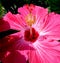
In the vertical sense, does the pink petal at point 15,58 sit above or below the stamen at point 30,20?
below

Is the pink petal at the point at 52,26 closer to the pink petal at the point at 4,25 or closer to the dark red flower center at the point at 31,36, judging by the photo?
the dark red flower center at the point at 31,36

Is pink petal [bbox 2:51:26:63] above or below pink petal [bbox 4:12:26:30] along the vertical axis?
below

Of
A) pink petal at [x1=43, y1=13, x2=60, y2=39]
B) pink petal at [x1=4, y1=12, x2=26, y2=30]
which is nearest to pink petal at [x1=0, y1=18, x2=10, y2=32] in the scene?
pink petal at [x1=4, y1=12, x2=26, y2=30]

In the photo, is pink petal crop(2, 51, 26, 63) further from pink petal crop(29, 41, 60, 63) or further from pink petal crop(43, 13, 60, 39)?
pink petal crop(43, 13, 60, 39)

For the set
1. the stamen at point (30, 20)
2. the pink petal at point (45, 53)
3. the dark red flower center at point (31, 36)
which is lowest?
the pink petal at point (45, 53)

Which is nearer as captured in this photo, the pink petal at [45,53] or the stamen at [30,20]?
the pink petal at [45,53]

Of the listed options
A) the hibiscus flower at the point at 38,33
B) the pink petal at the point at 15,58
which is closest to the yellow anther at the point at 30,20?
the hibiscus flower at the point at 38,33

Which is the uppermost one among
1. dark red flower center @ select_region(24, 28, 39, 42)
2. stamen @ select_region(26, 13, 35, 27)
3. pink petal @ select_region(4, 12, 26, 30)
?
stamen @ select_region(26, 13, 35, 27)

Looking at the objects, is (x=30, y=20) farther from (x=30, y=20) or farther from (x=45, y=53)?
(x=45, y=53)

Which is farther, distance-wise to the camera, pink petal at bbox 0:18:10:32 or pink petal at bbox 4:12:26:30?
pink petal at bbox 4:12:26:30

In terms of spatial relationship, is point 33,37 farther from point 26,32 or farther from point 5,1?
point 5,1
